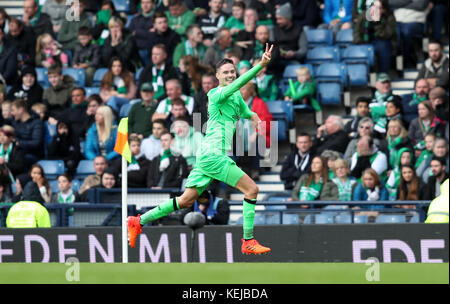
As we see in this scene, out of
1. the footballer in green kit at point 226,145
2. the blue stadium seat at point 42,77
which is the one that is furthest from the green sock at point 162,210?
the blue stadium seat at point 42,77

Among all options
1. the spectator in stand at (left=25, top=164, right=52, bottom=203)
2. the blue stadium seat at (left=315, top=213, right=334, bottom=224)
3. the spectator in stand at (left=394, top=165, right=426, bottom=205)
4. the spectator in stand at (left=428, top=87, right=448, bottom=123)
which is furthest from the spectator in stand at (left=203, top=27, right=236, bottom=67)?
the blue stadium seat at (left=315, top=213, right=334, bottom=224)

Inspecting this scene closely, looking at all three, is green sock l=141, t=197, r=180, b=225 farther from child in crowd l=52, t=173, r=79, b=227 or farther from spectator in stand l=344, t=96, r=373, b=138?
spectator in stand l=344, t=96, r=373, b=138

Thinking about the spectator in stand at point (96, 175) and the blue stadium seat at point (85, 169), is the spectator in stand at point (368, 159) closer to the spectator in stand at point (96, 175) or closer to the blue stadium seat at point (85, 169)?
the spectator in stand at point (96, 175)

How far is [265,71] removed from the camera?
1772 cm

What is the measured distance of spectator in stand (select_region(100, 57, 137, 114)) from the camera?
1866 centimetres

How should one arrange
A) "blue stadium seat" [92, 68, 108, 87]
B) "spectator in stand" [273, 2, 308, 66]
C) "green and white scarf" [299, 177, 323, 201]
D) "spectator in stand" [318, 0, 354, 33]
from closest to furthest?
"green and white scarf" [299, 177, 323, 201] < "spectator in stand" [273, 2, 308, 66] < "spectator in stand" [318, 0, 354, 33] < "blue stadium seat" [92, 68, 108, 87]

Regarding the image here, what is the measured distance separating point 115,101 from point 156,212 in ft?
22.3

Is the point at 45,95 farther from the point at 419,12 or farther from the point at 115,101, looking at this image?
the point at 419,12

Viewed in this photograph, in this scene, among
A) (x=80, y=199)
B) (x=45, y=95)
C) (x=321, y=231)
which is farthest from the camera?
(x=45, y=95)

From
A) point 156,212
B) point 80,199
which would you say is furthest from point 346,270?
point 80,199

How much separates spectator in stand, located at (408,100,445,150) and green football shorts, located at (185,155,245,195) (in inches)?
210

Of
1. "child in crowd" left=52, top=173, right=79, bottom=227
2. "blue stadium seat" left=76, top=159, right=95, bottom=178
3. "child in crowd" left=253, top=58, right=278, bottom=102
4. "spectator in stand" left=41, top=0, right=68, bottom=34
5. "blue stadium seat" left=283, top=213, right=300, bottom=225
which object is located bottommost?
"blue stadium seat" left=283, top=213, right=300, bottom=225

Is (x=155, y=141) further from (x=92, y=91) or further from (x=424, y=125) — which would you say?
(x=424, y=125)
